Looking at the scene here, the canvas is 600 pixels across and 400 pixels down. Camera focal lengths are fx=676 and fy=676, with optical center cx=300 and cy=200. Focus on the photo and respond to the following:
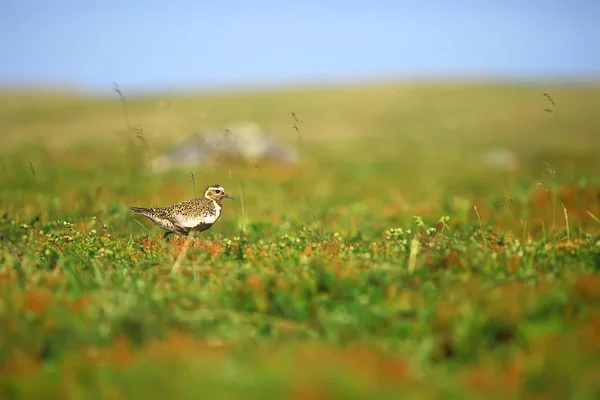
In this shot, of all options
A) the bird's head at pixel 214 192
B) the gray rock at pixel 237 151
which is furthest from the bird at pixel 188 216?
the gray rock at pixel 237 151

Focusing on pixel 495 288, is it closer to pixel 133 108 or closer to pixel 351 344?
pixel 351 344

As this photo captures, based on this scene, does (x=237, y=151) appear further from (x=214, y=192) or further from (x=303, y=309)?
(x=303, y=309)

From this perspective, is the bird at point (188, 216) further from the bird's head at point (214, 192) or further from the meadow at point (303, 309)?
the meadow at point (303, 309)

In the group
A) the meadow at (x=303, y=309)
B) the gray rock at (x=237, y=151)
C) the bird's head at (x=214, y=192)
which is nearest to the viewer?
the meadow at (x=303, y=309)

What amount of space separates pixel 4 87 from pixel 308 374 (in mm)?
103413

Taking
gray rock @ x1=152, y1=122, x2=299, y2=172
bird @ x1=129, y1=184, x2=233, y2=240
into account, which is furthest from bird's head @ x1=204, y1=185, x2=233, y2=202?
gray rock @ x1=152, y1=122, x2=299, y2=172

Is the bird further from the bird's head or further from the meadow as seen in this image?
the meadow

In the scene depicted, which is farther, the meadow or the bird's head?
the bird's head

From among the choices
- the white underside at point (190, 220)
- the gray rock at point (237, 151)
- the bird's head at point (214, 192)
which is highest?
the bird's head at point (214, 192)

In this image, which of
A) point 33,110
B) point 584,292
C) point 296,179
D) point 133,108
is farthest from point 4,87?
point 584,292

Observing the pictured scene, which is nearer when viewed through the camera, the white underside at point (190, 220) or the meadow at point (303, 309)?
the meadow at point (303, 309)

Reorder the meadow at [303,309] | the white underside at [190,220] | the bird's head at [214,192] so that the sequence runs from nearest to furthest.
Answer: the meadow at [303,309] → the white underside at [190,220] → the bird's head at [214,192]

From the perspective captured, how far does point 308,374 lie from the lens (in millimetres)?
4555

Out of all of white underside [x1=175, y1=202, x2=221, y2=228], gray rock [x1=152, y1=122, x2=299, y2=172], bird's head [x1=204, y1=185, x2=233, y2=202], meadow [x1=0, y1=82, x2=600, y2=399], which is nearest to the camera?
meadow [x1=0, y1=82, x2=600, y2=399]
